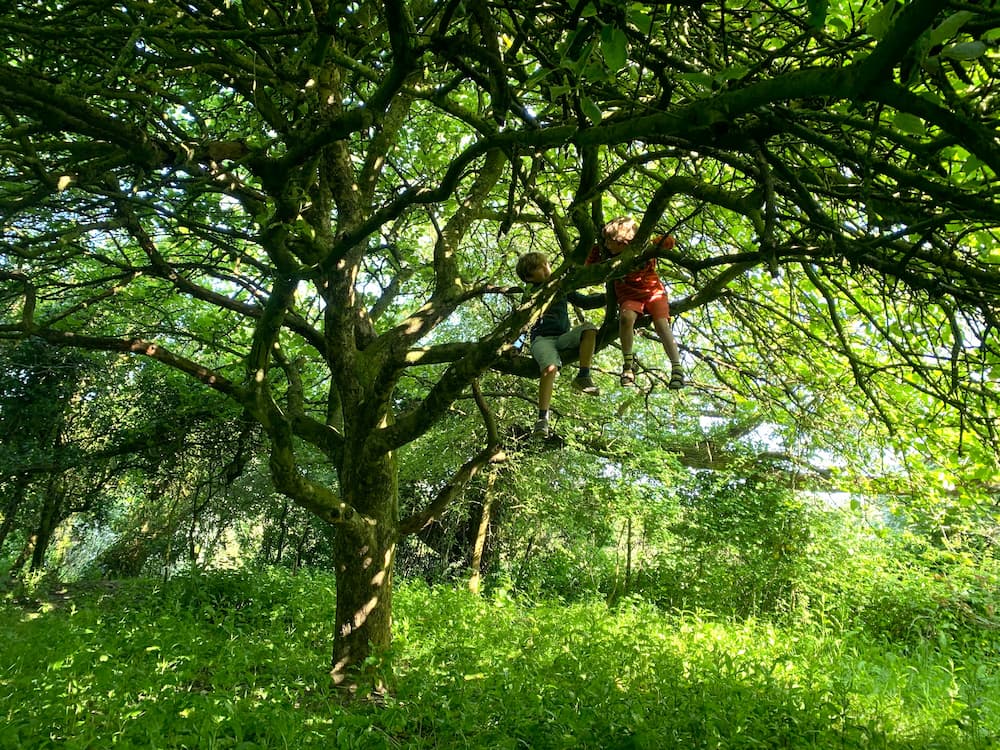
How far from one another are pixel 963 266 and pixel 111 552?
45.4 feet

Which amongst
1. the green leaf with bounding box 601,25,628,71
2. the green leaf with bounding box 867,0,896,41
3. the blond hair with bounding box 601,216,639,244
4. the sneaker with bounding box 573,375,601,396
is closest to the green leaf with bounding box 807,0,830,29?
the green leaf with bounding box 867,0,896,41

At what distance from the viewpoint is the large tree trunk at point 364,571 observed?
487 cm

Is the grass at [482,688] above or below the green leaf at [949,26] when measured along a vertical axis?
below

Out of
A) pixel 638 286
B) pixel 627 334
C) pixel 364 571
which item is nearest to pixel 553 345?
pixel 627 334

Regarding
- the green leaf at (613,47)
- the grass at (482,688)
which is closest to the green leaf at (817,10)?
the green leaf at (613,47)

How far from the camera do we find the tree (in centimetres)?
215

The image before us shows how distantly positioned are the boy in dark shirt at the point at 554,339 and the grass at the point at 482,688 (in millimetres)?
1949

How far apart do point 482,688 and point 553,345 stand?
8.13ft

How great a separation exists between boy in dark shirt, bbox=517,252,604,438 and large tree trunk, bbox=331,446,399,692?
4.53ft

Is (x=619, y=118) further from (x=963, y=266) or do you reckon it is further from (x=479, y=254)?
(x=479, y=254)

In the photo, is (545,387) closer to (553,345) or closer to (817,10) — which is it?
(553,345)

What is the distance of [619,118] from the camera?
3.51m

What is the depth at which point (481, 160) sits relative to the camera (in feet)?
22.9

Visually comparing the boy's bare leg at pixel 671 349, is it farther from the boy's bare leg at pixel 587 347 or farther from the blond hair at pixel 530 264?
the blond hair at pixel 530 264
